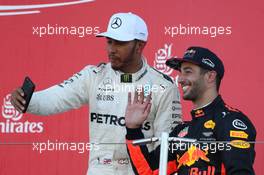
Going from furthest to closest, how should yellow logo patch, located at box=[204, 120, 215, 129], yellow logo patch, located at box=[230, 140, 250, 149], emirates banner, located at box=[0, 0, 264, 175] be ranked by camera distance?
emirates banner, located at box=[0, 0, 264, 175], yellow logo patch, located at box=[204, 120, 215, 129], yellow logo patch, located at box=[230, 140, 250, 149]

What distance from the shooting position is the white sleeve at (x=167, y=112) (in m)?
2.64

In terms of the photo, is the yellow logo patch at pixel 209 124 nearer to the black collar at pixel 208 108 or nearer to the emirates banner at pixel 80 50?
the black collar at pixel 208 108

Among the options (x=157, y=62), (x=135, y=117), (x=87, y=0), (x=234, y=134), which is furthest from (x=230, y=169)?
(x=87, y=0)

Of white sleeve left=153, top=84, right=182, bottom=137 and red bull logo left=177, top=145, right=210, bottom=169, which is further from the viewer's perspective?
white sleeve left=153, top=84, right=182, bottom=137

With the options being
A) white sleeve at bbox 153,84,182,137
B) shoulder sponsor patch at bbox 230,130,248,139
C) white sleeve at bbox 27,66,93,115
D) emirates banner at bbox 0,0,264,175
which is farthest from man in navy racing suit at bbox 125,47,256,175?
emirates banner at bbox 0,0,264,175

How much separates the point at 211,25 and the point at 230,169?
1227mm

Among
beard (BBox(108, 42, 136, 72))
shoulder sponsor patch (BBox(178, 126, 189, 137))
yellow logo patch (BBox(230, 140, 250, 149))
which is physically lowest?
yellow logo patch (BBox(230, 140, 250, 149))

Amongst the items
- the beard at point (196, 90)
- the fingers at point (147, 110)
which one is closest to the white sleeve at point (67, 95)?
the fingers at point (147, 110)

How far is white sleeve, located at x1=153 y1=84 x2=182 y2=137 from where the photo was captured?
2643 millimetres

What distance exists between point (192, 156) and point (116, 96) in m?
0.42

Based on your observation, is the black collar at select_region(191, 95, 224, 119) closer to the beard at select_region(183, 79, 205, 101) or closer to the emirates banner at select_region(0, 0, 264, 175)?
the beard at select_region(183, 79, 205, 101)

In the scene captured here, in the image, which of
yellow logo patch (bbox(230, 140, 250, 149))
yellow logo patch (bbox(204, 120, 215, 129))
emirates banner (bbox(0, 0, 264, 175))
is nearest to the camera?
yellow logo patch (bbox(230, 140, 250, 149))

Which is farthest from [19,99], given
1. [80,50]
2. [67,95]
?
[80,50]

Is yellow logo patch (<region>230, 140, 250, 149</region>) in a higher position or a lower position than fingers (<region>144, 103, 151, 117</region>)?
lower
